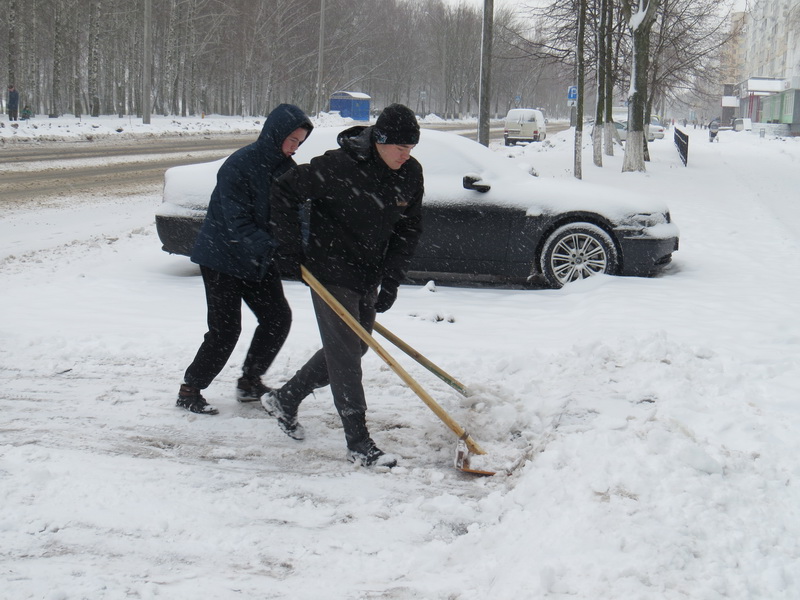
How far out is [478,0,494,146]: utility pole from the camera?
15.6 meters

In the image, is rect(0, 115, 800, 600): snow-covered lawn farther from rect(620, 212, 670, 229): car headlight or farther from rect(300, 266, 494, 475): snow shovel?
rect(620, 212, 670, 229): car headlight

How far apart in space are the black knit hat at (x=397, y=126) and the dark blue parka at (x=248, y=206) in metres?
0.64

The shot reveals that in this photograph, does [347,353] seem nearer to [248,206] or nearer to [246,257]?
[246,257]

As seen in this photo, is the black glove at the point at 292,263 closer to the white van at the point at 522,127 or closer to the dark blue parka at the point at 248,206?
the dark blue parka at the point at 248,206

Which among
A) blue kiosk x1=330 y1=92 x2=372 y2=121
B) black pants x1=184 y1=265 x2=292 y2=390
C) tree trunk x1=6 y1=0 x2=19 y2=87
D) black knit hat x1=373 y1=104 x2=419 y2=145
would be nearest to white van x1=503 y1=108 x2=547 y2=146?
blue kiosk x1=330 y1=92 x2=372 y2=121

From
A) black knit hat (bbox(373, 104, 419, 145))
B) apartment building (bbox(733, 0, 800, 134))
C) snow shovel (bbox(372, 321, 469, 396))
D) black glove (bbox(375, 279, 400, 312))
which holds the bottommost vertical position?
snow shovel (bbox(372, 321, 469, 396))

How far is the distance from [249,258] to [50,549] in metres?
1.75

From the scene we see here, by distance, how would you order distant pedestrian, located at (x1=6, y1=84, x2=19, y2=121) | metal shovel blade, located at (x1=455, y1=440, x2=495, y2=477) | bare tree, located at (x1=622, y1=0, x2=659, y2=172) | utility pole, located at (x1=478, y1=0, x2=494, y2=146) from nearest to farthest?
1. metal shovel blade, located at (x1=455, y1=440, x2=495, y2=477)
2. utility pole, located at (x1=478, y1=0, x2=494, y2=146)
3. bare tree, located at (x1=622, y1=0, x2=659, y2=172)
4. distant pedestrian, located at (x1=6, y1=84, x2=19, y2=121)

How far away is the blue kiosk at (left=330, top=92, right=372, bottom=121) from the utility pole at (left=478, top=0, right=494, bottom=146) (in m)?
34.2

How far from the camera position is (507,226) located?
24.8 ft

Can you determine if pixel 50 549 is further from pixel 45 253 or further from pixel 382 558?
pixel 45 253

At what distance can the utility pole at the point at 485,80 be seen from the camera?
1563cm

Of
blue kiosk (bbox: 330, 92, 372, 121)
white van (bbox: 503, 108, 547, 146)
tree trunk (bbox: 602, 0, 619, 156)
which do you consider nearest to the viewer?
tree trunk (bbox: 602, 0, 619, 156)

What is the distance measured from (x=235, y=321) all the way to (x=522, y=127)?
115 feet
